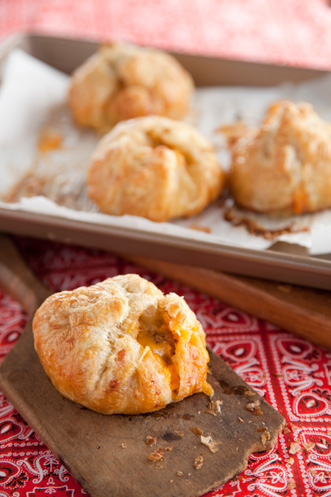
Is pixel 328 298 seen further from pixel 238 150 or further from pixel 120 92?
pixel 120 92

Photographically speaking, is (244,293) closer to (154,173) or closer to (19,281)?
(154,173)

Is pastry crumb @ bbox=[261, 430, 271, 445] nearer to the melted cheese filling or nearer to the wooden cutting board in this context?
the wooden cutting board

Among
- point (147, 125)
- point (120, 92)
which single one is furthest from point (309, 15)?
point (147, 125)

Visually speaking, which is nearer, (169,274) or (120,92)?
(169,274)

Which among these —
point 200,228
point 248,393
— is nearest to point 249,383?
point 248,393

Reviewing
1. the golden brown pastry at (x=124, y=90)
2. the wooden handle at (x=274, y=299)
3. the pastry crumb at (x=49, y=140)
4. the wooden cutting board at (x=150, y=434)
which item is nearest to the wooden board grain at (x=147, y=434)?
the wooden cutting board at (x=150, y=434)

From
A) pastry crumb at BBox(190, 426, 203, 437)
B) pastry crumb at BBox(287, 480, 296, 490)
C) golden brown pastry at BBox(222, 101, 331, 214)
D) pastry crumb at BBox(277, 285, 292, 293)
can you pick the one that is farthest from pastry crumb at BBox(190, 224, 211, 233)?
pastry crumb at BBox(287, 480, 296, 490)
